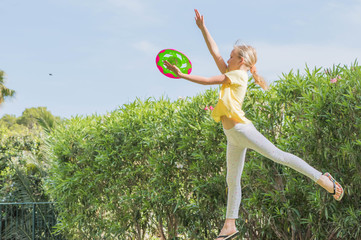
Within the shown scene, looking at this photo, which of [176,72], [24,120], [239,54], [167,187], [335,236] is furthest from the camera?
[24,120]

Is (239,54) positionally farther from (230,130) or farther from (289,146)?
(289,146)

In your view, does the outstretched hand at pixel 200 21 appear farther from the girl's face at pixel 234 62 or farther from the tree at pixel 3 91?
the tree at pixel 3 91

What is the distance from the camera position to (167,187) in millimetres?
5340

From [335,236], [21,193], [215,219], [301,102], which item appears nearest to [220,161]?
[215,219]

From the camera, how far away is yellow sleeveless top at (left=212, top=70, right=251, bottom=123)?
3.49m

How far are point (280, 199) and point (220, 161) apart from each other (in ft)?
2.84

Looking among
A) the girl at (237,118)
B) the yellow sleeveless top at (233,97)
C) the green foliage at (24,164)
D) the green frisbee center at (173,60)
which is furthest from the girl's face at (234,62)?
the green foliage at (24,164)

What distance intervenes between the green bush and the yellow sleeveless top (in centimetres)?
89

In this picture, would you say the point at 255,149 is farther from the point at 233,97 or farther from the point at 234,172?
the point at 233,97

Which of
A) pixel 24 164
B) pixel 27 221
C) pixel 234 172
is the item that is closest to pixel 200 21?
pixel 234 172

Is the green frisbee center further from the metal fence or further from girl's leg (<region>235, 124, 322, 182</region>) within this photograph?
the metal fence

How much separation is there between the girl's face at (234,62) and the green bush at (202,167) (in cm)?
A: 94

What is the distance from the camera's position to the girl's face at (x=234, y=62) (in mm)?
3654

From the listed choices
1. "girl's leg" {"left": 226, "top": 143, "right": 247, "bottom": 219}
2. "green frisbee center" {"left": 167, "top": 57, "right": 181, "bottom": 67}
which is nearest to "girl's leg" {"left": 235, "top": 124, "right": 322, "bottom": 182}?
"girl's leg" {"left": 226, "top": 143, "right": 247, "bottom": 219}
